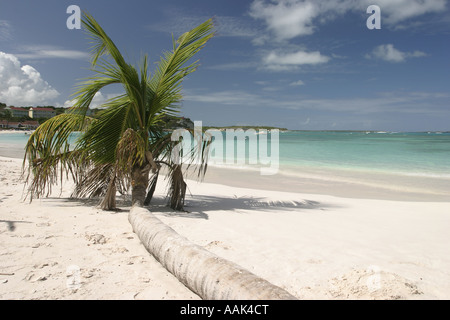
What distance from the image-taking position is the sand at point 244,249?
100 inches

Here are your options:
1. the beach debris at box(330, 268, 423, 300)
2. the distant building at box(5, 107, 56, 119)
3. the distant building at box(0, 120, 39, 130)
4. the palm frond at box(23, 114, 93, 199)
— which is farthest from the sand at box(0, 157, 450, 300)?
the distant building at box(5, 107, 56, 119)

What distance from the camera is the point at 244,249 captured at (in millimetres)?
3543

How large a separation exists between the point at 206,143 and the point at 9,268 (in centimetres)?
331

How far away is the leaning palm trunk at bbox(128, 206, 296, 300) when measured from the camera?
2.07 meters

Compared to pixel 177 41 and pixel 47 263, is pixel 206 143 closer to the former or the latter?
pixel 177 41

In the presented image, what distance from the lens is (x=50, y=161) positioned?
5.31m

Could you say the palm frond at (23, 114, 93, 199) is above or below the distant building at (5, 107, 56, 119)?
below

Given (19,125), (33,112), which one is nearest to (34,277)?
(19,125)

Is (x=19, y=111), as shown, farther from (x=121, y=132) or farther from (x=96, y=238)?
(x=96, y=238)

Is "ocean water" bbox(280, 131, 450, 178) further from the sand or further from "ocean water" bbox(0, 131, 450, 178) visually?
the sand

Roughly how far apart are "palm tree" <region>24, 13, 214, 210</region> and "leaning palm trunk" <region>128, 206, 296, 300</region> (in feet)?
6.70

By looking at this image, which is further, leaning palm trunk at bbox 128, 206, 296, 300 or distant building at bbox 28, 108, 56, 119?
distant building at bbox 28, 108, 56, 119

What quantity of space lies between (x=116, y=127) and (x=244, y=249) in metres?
3.07
